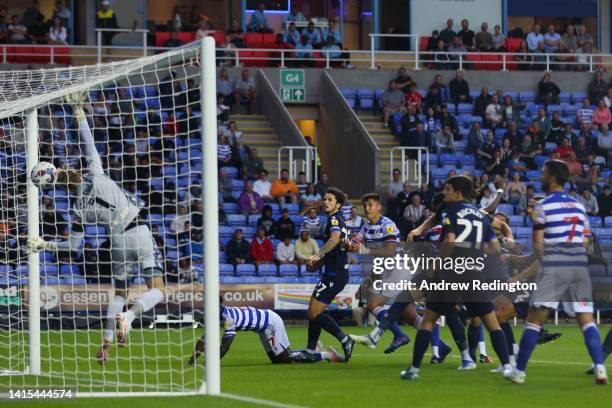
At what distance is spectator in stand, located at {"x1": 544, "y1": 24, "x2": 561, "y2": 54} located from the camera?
110ft

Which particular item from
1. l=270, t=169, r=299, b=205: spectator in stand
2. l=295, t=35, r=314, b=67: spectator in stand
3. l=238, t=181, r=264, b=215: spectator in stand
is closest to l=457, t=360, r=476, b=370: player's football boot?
l=238, t=181, r=264, b=215: spectator in stand

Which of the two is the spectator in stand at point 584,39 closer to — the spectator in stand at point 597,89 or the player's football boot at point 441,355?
the spectator in stand at point 597,89

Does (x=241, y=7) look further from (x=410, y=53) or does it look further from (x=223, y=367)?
(x=223, y=367)

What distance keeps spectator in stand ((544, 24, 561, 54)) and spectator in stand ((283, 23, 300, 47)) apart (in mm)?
6776

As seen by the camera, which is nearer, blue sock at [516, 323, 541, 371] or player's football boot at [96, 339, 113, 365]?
blue sock at [516, 323, 541, 371]

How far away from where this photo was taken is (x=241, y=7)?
34469mm

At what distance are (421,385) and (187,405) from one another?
2.39 m

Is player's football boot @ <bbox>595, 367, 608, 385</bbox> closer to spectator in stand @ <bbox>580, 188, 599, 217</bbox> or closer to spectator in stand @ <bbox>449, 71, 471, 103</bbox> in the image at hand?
spectator in stand @ <bbox>580, 188, 599, 217</bbox>

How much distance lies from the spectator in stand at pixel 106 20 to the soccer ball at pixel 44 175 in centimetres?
1941

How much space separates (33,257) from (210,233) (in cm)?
308

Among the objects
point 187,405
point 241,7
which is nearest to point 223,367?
point 187,405

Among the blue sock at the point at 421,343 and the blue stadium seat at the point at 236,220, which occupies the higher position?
the blue stadium seat at the point at 236,220

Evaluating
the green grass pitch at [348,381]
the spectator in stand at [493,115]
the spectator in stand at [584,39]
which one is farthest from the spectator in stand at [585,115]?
the green grass pitch at [348,381]

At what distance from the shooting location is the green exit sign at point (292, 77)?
30.3m
